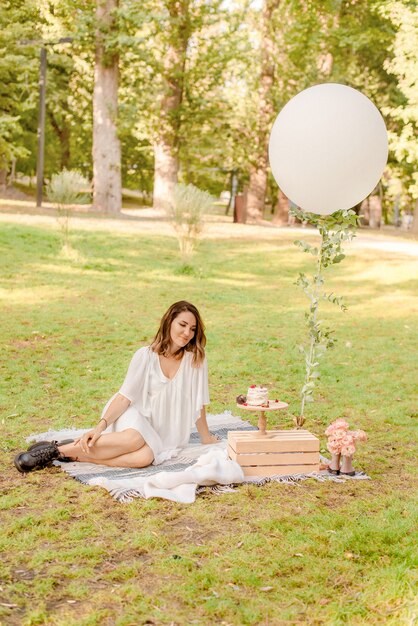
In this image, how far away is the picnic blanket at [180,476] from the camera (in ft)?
17.1

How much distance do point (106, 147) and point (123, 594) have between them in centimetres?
2050

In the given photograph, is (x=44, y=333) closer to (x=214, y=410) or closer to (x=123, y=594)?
(x=214, y=410)

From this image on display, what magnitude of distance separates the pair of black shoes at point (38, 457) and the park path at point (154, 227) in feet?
43.0

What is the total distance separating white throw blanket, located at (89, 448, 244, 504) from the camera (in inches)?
205

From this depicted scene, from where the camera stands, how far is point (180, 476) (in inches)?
210

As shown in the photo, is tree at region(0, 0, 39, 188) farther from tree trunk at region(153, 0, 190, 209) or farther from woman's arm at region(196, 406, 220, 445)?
woman's arm at region(196, 406, 220, 445)

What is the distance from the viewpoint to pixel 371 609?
3.71 metres

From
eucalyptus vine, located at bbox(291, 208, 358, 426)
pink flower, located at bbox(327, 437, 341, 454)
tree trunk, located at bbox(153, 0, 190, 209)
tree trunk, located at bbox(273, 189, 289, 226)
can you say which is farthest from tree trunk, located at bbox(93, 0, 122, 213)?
pink flower, located at bbox(327, 437, 341, 454)

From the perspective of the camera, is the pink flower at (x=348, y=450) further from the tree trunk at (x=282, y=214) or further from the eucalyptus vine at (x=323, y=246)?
the tree trunk at (x=282, y=214)

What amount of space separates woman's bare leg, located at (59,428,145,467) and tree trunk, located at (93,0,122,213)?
18.2 m

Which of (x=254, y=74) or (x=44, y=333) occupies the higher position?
(x=254, y=74)

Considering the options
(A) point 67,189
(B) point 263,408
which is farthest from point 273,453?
(A) point 67,189

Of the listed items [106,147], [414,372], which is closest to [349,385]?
[414,372]

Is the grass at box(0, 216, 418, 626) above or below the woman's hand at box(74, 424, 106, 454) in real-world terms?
below
